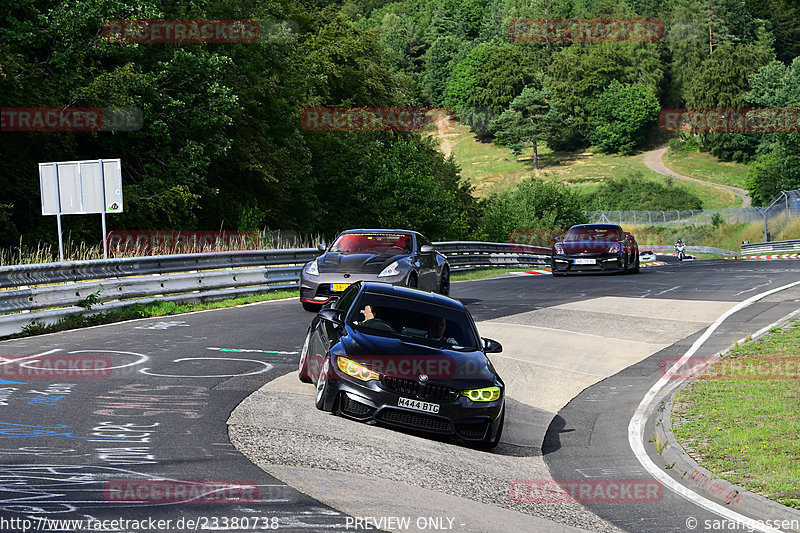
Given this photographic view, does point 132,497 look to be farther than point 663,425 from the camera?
No

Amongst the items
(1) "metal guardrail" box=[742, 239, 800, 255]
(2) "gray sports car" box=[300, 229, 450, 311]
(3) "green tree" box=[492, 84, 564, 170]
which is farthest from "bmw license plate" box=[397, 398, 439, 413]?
(3) "green tree" box=[492, 84, 564, 170]

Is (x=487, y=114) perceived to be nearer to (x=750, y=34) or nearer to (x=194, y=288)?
(x=750, y=34)

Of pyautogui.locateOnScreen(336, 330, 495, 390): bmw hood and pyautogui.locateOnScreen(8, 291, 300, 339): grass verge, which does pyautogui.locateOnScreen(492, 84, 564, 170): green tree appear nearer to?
pyautogui.locateOnScreen(8, 291, 300, 339): grass verge

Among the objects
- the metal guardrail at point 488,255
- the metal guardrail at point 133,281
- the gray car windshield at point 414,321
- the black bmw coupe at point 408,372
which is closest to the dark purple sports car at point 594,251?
the metal guardrail at point 488,255

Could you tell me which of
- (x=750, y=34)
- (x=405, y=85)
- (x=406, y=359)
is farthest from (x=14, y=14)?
(x=750, y=34)

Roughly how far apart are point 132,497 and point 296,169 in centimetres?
3826

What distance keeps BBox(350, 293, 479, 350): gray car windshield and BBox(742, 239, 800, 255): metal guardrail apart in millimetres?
46805

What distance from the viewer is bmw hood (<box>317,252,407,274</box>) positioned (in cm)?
1644

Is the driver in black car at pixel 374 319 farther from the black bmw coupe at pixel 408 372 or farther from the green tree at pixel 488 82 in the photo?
the green tree at pixel 488 82

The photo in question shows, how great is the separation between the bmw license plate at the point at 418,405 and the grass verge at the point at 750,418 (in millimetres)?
2450

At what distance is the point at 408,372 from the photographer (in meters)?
8.91

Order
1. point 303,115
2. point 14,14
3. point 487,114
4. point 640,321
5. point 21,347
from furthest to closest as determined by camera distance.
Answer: point 487,114
point 303,115
point 14,14
point 640,321
point 21,347

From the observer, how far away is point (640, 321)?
18188mm

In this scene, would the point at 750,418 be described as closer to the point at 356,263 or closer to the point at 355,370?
the point at 355,370
